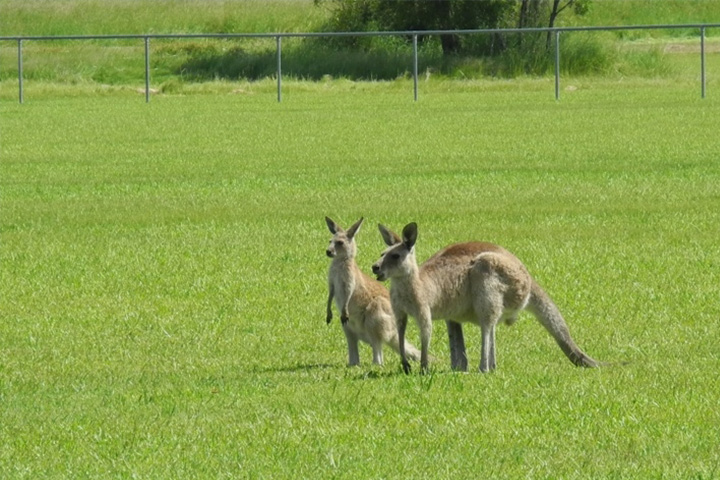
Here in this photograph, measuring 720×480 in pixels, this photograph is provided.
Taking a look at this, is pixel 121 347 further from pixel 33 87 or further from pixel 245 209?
pixel 33 87

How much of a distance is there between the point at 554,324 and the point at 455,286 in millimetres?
777

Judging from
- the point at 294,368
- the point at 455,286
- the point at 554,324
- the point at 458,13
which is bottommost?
the point at 294,368

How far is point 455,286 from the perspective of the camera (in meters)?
8.95

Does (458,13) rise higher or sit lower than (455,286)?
higher

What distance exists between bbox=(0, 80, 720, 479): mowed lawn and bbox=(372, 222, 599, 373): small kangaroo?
0.32 m

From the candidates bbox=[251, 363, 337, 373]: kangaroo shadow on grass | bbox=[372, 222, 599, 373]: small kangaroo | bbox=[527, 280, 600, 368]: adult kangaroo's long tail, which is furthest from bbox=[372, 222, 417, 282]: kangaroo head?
bbox=[251, 363, 337, 373]: kangaroo shadow on grass

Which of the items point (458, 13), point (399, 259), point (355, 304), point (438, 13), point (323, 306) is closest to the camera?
point (399, 259)

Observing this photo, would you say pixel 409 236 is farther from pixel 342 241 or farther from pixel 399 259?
pixel 342 241

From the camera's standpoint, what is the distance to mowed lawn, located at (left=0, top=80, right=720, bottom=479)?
7.46m

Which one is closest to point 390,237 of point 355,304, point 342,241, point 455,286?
point 455,286

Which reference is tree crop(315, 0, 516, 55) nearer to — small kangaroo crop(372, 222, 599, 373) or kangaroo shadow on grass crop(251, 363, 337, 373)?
kangaroo shadow on grass crop(251, 363, 337, 373)

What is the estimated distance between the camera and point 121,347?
412 inches

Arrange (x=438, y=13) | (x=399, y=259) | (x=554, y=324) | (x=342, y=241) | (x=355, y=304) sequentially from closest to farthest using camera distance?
1. (x=399, y=259)
2. (x=554, y=324)
3. (x=342, y=241)
4. (x=355, y=304)
5. (x=438, y=13)

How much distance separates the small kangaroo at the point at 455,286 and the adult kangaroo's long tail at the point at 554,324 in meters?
0.08
